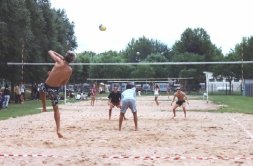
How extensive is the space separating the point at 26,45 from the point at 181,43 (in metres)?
56.3

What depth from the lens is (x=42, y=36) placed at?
48.8 metres

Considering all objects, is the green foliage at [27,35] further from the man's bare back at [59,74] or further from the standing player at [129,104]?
the man's bare back at [59,74]

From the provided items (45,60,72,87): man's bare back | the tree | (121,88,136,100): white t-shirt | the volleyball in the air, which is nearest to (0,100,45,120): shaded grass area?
the volleyball in the air

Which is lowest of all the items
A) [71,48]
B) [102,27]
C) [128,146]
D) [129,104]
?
[128,146]

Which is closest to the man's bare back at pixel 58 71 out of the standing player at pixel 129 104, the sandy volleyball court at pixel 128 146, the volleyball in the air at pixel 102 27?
the sandy volleyball court at pixel 128 146

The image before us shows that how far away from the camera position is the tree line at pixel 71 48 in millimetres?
38066

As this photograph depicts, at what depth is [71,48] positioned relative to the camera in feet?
215

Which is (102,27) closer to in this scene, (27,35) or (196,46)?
(27,35)

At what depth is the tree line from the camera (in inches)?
1499

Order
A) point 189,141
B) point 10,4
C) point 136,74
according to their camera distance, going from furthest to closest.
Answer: point 136,74 < point 10,4 < point 189,141

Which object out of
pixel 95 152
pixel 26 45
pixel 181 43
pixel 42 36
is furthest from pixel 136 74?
pixel 95 152

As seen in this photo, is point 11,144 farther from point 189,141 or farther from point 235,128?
point 235,128

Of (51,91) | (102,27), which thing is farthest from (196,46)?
(51,91)

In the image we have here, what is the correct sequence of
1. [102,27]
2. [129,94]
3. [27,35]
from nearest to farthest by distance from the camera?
[129,94] < [102,27] < [27,35]
